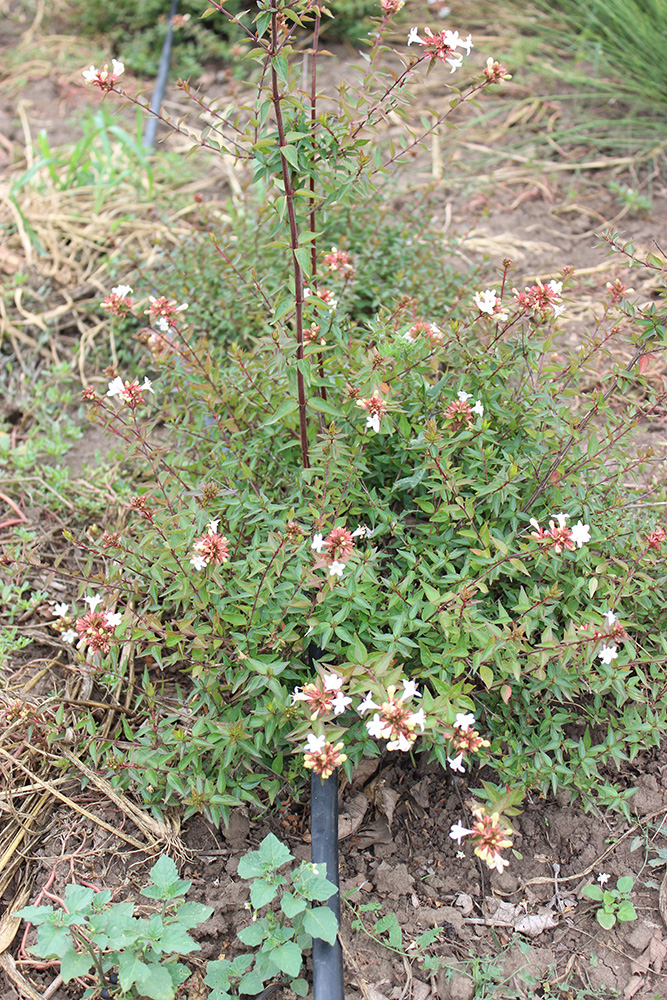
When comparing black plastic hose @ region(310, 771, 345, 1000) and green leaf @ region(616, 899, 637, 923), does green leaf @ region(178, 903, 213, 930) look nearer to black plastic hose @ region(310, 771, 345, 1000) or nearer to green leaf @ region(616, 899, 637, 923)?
black plastic hose @ region(310, 771, 345, 1000)

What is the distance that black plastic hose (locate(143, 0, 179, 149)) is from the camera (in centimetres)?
461

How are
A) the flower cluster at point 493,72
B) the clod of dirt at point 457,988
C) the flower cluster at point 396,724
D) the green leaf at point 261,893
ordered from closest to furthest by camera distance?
the flower cluster at point 396,724 < the green leaf at point 261,893 < the clod of dirt at point 457,988 < the flower cluster at point 493,72

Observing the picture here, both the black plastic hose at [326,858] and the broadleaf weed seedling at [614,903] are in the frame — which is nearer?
the black plastic hose at [326,858]

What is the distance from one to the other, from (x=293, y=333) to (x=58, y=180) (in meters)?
2.80

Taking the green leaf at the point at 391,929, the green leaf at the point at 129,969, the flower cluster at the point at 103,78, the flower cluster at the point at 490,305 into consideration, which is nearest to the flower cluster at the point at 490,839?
the green leaf at the point at 391,929

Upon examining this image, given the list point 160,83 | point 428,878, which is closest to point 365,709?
point 428,878

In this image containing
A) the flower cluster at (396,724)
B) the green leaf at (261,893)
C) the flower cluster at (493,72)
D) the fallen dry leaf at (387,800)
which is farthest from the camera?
the fallen dry leaf at (387,800)

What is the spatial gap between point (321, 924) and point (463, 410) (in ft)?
4.16

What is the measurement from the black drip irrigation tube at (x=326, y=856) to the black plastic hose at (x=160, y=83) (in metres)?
3.75

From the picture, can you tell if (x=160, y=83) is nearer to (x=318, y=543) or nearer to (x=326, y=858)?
(x=318, y=543)

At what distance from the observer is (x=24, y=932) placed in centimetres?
191

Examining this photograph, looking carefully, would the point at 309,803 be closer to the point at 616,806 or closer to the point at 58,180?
the point at 616,806

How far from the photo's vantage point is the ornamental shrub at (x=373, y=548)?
6.09ft

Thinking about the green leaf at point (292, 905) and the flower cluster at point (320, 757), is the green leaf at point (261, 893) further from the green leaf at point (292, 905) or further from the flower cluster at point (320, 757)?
the flower cluster at point (320, 757)
